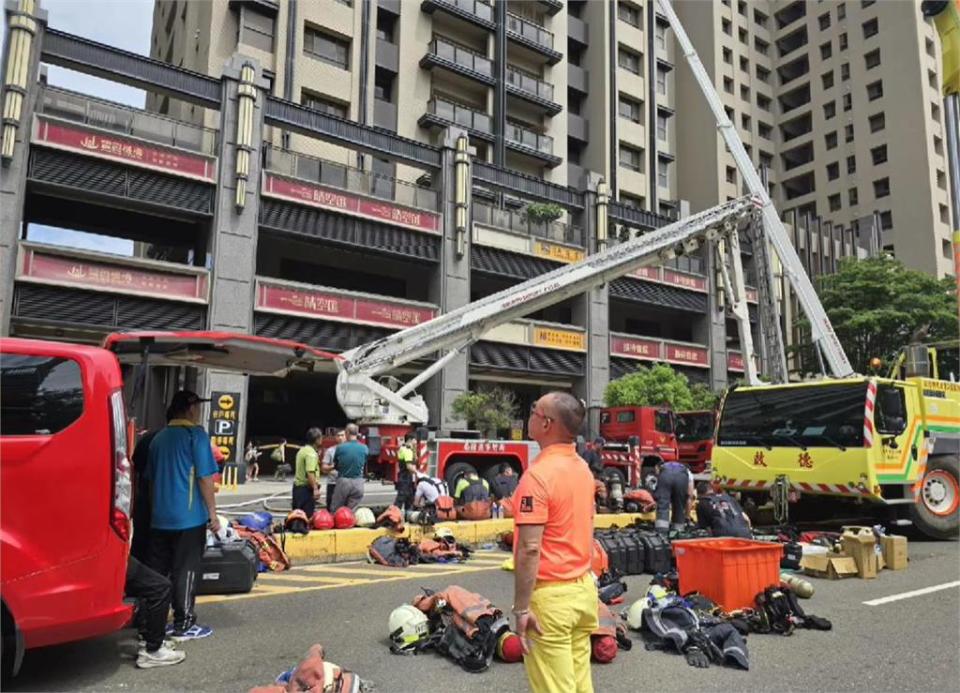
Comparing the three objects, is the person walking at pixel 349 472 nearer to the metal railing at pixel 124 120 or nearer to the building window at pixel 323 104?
the metal railing at pixel 124 120

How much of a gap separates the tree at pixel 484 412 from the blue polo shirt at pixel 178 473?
18.0 m

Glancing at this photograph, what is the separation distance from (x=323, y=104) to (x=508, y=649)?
85.1 ft

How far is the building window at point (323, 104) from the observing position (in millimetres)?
26500

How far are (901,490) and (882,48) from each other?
55941mm

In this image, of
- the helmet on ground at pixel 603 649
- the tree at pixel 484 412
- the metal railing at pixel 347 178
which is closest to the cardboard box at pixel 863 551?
the helmet on ground at pixel 603 649

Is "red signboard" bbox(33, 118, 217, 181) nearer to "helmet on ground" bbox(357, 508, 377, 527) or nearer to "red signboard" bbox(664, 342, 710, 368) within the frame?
"helmet on ground" bbox(357, 508, 377, 527)

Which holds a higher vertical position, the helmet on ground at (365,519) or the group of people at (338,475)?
the group of people at (338,475)

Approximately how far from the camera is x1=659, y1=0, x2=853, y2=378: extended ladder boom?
1484 cm

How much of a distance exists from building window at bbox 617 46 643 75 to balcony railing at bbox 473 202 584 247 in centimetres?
1422

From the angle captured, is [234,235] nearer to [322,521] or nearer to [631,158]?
[322,521]

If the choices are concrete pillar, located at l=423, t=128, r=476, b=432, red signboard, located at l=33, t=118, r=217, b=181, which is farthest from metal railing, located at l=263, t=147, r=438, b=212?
red signboard, located at l=33, t=118, r=217, b=181

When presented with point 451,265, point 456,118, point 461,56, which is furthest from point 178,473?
point 461,56

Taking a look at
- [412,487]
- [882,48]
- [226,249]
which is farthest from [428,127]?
[882,48]

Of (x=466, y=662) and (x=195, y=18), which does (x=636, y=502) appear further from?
(x=195, y=18)
